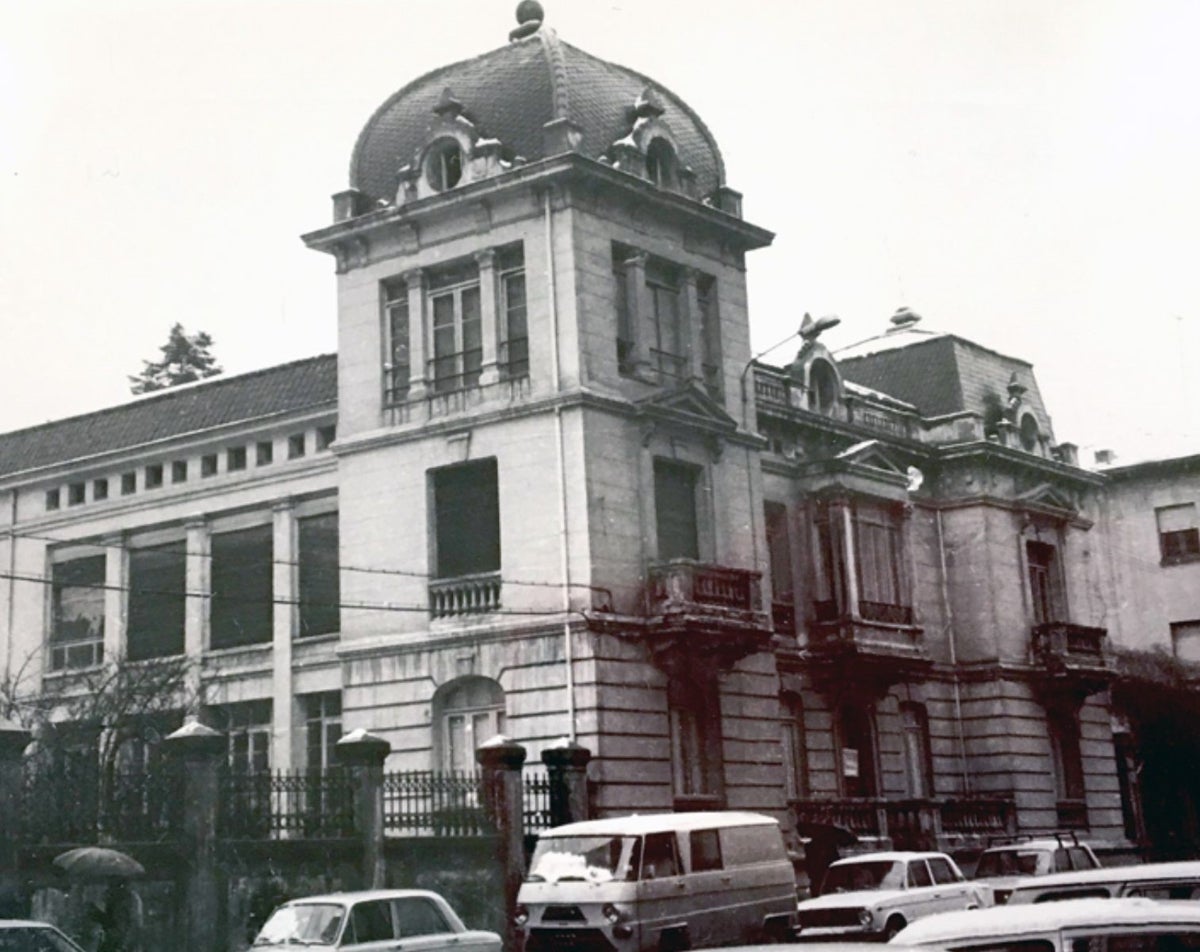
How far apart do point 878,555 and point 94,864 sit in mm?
23388

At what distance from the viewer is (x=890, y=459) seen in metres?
40.6

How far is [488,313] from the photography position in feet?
101

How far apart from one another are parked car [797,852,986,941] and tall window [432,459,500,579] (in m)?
9.61

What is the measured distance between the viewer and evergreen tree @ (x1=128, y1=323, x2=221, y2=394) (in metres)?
69.3

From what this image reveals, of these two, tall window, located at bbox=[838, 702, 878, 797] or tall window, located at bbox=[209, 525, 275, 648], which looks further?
tall window, located at bbox=[838, 702, 878, 797]

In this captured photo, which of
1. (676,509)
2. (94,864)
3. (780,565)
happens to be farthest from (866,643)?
(94,864)

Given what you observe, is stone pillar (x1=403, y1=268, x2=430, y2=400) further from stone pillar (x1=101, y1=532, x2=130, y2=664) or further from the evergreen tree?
the evergreen tree

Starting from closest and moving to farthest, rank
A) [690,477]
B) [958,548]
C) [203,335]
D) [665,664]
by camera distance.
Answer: [665,664], [690,477], [958,548], [203,335]

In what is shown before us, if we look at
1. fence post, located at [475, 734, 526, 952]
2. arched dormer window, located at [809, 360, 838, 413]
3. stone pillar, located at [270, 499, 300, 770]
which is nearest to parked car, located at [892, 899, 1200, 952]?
fence post, located at [475, 734, 526, 952]

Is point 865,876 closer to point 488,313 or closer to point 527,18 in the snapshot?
point 488,313

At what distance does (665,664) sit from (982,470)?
15949mm

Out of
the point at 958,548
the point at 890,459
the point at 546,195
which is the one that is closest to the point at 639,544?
the point at 546,195

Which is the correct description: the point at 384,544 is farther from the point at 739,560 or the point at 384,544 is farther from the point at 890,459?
the point at 890,459

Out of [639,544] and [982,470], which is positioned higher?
[982,470]
